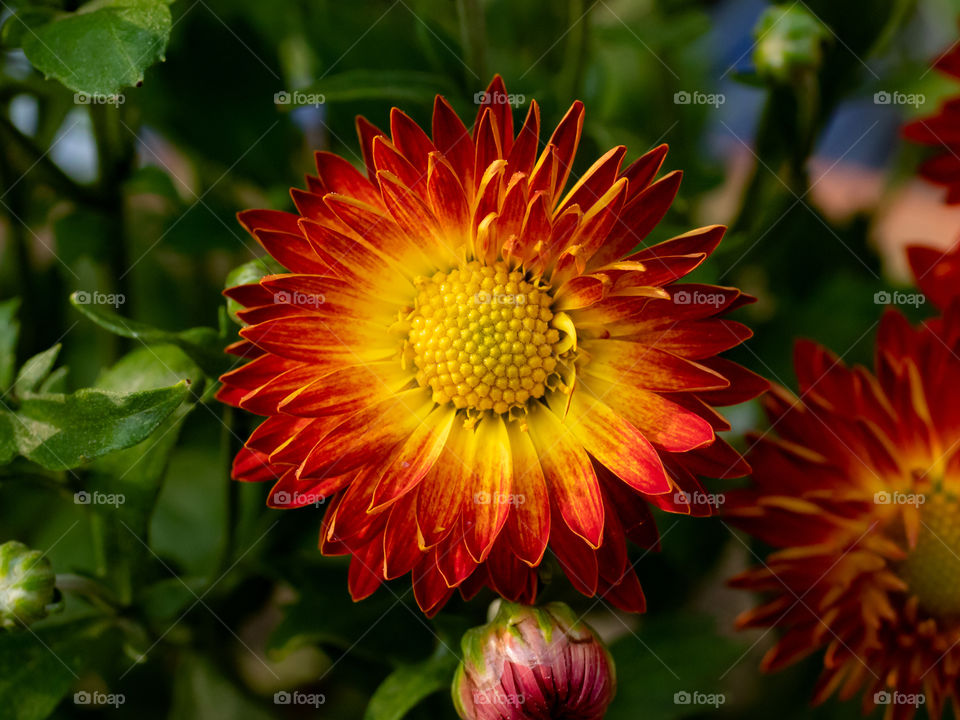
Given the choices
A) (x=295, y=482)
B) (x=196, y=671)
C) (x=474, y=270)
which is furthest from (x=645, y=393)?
(x=196, y=671)

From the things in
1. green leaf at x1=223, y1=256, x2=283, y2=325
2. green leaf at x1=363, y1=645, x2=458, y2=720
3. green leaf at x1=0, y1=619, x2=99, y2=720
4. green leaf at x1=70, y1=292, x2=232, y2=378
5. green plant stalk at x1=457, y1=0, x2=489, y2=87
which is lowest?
green leaf at x1=363, y1=645, x2=458, y2=720

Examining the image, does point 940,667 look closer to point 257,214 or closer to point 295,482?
point 295,482

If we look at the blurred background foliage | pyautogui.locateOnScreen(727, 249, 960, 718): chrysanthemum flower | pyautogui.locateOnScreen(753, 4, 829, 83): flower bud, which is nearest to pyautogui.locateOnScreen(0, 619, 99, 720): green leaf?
the blurred background foliage

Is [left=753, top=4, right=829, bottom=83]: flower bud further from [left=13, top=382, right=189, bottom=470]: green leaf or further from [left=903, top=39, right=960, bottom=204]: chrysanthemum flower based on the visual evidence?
[left=13, top=382, right=189, bottom=470]: green leaf

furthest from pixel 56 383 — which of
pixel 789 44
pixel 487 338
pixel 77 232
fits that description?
pixel 789 44

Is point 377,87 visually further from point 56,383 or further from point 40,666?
point 40,666

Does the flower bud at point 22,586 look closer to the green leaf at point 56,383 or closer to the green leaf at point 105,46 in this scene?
the green leaf at point 56,383

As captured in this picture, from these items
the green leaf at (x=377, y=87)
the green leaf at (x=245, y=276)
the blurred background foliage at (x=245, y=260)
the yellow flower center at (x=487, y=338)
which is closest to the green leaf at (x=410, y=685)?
the blurred background foliage at (x=245, y=260)
